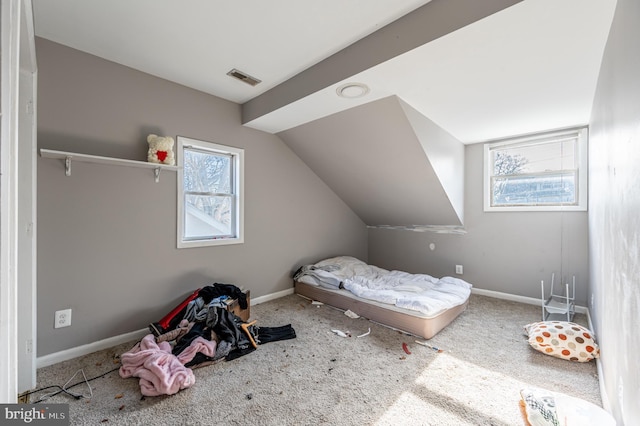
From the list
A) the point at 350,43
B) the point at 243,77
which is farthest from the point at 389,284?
the point at 243,77

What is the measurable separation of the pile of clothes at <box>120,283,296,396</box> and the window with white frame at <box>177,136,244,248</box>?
Answer: 63 centimetres

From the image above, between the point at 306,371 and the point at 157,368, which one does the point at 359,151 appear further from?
the point at 157,368

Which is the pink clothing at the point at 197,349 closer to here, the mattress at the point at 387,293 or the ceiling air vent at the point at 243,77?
the mattress at the point at 387,293

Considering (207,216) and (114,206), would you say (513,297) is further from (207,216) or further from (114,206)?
(114,206)

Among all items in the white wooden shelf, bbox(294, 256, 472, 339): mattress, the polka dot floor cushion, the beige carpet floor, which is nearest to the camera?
the beige carpet floor

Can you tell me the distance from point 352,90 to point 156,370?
8.51 feet

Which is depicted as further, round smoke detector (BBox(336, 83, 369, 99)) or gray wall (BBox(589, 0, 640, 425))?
round smoke detector (BBox(336, 83, 369, 99))

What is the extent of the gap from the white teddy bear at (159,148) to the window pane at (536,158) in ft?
13.4

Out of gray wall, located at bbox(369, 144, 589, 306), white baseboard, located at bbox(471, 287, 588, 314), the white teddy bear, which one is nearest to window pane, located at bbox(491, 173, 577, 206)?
gray wall, located at bbox(369, 144, 589, 306)

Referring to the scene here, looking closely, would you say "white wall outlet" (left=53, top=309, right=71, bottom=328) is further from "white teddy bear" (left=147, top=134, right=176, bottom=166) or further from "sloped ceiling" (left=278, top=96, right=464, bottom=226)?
"sloped ceiling" (left=278, top=96, right=464, bottom=226)

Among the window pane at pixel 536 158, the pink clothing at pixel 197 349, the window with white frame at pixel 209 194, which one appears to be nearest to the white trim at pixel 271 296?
the window with white frame at pixel 209 194

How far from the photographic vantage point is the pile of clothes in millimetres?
1820

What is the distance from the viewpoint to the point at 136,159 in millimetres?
2508

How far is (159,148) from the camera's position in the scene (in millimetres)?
2479
